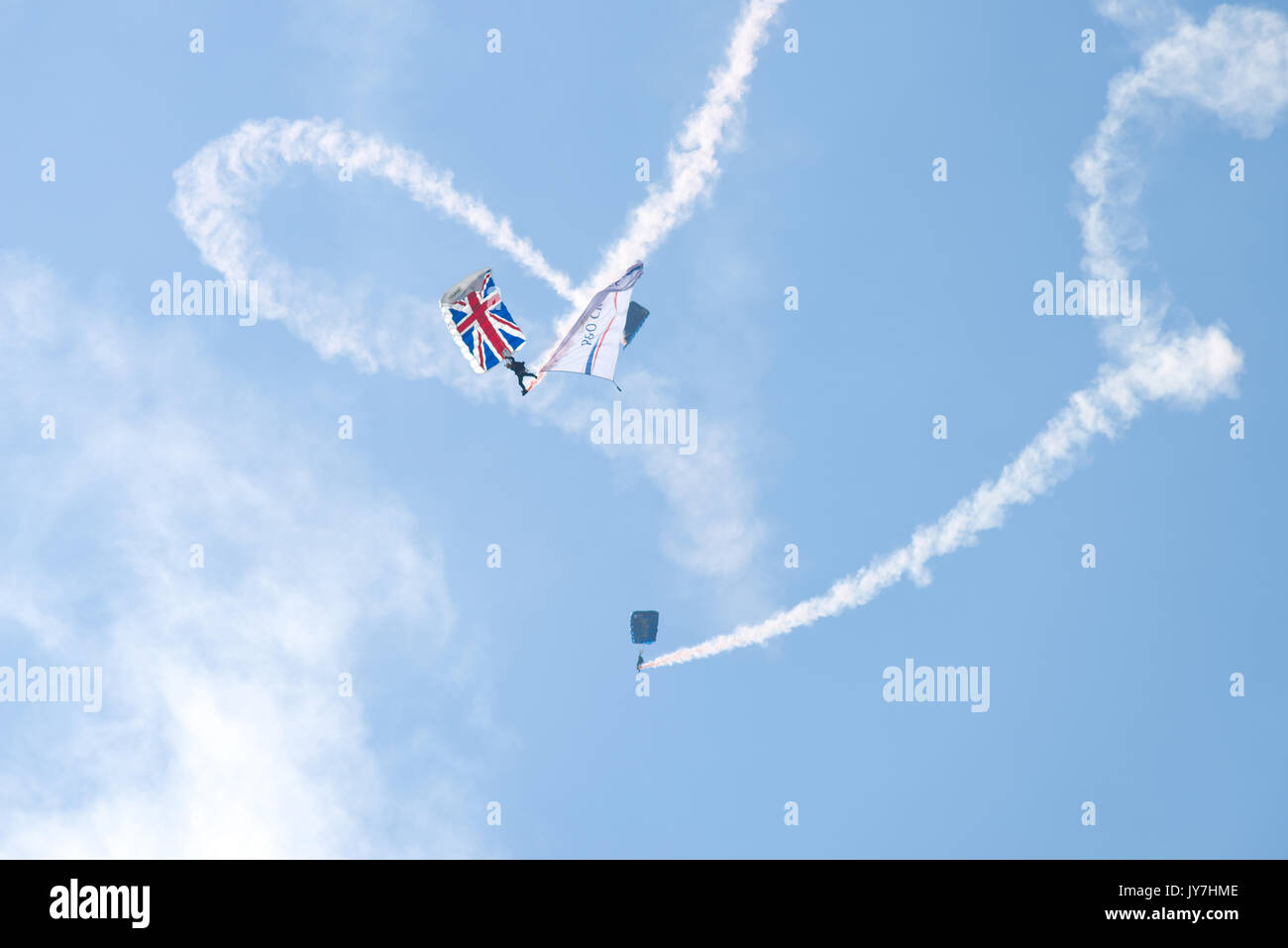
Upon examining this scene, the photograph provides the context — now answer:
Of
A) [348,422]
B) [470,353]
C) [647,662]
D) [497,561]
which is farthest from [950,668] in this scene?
[348,422]

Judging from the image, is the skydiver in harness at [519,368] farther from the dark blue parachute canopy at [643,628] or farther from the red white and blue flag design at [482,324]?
the dark blue parachute canopy at [643,628]

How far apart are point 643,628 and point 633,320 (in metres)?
17.4

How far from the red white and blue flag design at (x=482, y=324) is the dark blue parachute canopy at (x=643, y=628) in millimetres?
16345

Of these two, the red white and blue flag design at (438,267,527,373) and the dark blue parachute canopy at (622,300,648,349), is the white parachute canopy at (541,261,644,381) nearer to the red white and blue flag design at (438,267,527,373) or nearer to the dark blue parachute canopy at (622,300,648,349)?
the dark blue parachute canopy at (622,300,648,349)

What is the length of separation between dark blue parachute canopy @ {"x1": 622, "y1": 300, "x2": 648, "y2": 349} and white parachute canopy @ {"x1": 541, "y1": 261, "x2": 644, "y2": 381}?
0.85ft

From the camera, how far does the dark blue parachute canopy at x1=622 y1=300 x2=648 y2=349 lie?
5803 cm

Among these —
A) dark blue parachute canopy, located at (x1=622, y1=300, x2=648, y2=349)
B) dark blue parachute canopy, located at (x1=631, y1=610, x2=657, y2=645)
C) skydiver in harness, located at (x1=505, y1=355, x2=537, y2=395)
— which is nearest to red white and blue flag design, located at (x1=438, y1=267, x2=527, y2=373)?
skydiver in harness, located at (x1=505, y1=355, x2=537, y2=395)

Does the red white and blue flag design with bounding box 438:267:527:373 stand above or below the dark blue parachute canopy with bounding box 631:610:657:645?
above

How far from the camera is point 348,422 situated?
195ft

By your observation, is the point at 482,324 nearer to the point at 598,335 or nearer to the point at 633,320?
the point at 598,335

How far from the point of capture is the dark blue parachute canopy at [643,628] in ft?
195

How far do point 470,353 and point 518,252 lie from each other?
640 cm
